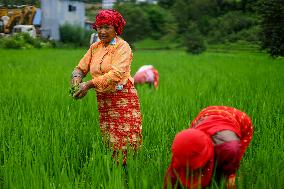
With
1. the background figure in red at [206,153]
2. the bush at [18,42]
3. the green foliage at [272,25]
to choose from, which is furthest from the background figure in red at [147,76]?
the bush at [18,42]

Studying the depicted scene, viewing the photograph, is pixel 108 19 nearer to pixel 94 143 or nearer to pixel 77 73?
pixel 77 73

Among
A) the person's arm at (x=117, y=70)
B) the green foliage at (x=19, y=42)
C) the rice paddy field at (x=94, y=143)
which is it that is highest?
the person's arm at (x=117, y=70)

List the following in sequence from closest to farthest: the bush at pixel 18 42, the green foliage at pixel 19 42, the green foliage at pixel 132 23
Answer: the green foliage at pixel 19 42, the bush at pixel 18 42, the green foliage at pixel 132 23

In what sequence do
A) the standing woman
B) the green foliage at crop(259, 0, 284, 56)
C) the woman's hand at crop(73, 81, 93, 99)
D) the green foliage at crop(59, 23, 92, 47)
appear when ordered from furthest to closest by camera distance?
1. the green foliage at crop(59, 23, 92, 47)
2. the green foliage at crop(259, 0, 284, 56)
3. the standing woman
4. the woman's hand at crop(73, 81, 93, 99)

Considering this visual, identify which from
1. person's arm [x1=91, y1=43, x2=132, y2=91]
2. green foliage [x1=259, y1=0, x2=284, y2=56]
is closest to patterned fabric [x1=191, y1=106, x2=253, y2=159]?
person's arm [x1=91, y1=43, x2=132, y2=91]

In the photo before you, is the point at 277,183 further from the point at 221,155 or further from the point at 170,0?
the point at 170,0

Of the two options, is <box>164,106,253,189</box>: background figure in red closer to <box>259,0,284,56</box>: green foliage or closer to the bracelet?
the bracelet

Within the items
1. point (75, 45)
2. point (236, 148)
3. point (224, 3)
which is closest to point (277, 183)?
point (236, 148)

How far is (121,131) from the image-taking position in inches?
90.3

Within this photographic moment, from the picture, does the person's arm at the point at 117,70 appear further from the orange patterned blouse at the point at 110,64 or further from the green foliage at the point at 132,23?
the green foliage at the point at 132,23

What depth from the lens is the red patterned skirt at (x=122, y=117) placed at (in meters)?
2.29

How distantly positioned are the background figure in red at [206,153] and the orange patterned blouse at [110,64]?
2.15 feet

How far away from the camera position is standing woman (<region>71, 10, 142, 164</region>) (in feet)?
7.29

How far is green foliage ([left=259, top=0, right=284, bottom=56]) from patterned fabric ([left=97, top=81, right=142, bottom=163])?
296 centimetres
